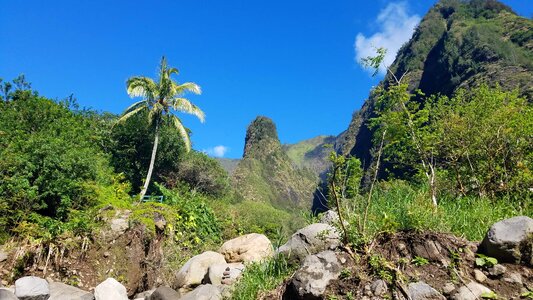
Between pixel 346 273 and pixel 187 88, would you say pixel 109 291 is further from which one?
pixel 187 88

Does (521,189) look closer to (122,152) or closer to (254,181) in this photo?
(122,152)

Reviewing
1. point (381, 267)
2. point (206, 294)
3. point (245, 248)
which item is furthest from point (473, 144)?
point (206, 294)

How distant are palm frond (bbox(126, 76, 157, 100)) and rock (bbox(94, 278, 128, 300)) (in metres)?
16.3

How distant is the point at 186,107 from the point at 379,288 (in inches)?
807

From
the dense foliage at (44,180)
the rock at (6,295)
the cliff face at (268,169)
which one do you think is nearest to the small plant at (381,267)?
the rock at (6,295)

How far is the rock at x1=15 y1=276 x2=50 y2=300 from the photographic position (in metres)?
7.86

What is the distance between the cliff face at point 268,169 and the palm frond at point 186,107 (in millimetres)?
75564

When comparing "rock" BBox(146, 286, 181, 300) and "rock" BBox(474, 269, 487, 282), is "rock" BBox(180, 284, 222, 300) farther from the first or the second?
"rock" BBox(474, 269, 487, 282)

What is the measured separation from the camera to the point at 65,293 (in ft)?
27.6

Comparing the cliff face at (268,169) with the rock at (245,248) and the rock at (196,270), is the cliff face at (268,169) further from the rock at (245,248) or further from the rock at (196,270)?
the rock at (196,270)

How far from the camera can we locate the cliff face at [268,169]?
4255 inches

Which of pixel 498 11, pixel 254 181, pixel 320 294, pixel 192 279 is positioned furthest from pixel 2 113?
pixel 498 11

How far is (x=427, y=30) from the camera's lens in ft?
319

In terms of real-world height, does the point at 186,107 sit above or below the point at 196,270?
above
